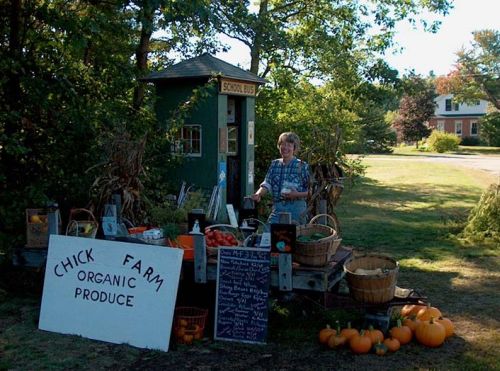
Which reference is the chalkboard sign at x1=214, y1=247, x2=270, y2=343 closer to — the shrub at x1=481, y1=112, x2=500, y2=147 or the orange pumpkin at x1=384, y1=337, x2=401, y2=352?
the orange pumpkin at x1=384, y1=337, x2=401, y2=352

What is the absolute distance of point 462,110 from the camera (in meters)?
63.5

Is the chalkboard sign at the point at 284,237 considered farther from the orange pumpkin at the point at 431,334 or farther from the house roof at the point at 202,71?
the house roof at the point at 202,71

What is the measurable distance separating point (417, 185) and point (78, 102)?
14499 mm

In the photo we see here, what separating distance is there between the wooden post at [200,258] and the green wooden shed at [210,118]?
5110mm

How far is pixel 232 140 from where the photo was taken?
10922 mm

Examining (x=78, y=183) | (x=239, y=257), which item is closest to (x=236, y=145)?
(x=78, y=183)

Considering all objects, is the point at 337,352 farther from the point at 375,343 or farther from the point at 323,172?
the point at 323,172

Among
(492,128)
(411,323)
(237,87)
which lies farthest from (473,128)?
(411,323)

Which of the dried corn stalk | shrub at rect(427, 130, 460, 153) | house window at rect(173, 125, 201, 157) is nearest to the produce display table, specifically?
the dried corn stalk

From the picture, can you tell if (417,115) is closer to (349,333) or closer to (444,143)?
(444,143)

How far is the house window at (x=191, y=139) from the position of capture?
1020 centimetres

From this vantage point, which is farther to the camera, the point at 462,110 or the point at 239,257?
the point at 462,110

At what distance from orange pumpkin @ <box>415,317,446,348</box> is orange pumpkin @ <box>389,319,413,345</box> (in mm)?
76

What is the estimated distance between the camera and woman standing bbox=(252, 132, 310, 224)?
5.66 meters
